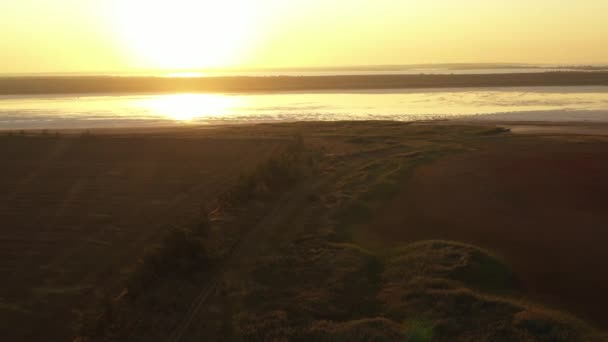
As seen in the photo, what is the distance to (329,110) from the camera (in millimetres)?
59344

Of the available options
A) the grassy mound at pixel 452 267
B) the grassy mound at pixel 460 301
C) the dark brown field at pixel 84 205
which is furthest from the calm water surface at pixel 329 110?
the grassy mound at pixel 460 301

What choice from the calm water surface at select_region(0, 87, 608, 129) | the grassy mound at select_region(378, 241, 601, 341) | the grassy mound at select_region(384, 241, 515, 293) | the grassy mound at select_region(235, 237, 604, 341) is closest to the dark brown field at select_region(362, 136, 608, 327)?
the grassy mound at select_region(384, 241, 515, 293)

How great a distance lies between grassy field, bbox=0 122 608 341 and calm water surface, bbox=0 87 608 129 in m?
21.5

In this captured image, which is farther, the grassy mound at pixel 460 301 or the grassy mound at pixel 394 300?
the grassy mound at pixel 394 300

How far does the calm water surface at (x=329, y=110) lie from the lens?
1999 inches

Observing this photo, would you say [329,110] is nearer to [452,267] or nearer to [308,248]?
[308,248]

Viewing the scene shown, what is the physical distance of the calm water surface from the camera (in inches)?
1999

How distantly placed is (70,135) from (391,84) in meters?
72.3

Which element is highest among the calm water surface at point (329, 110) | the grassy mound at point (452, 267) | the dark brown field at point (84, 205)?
the grassy mound at point (452, 267)

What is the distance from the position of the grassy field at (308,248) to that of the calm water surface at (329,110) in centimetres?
2153

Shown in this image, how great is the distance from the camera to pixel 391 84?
341 feet

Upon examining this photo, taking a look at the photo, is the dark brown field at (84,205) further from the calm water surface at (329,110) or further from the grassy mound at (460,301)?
the calm water surface at (329,110)

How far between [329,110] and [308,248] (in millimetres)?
44673

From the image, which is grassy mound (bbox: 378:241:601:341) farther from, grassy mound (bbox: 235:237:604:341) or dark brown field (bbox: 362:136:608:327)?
dark brown field (bbox: 362:136:608:327)
